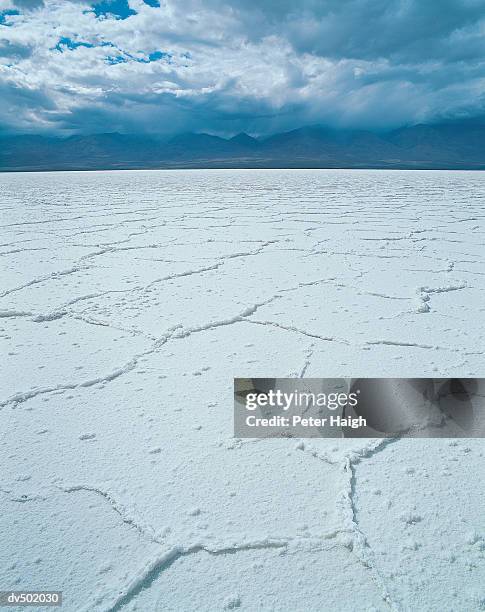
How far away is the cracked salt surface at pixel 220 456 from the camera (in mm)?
745

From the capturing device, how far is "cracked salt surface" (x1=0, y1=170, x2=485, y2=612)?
745 millimetres

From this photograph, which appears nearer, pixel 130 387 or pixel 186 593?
pixel 186 593

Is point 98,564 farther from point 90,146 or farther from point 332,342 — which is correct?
point 90,146

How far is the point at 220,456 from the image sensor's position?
1050 millimetres

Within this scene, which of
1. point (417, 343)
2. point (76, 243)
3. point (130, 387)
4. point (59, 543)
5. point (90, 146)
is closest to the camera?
point (59, 543)

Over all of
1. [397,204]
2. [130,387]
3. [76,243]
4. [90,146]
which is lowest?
[130,387]

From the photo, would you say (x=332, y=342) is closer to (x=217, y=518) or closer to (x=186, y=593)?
(x=217, y=518)

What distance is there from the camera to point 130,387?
4.46 ft

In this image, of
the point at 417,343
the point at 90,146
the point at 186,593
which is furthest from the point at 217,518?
the point at 90,146

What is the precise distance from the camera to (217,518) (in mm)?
863

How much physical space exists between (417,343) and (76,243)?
3285mm

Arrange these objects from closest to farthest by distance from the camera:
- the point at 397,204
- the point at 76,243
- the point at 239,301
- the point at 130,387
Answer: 1. the point at 130,387
2. the point at 239,301
3. the point at 76,243
4. the point at 397,204

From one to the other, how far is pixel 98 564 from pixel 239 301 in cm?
149

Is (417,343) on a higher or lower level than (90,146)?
lower
